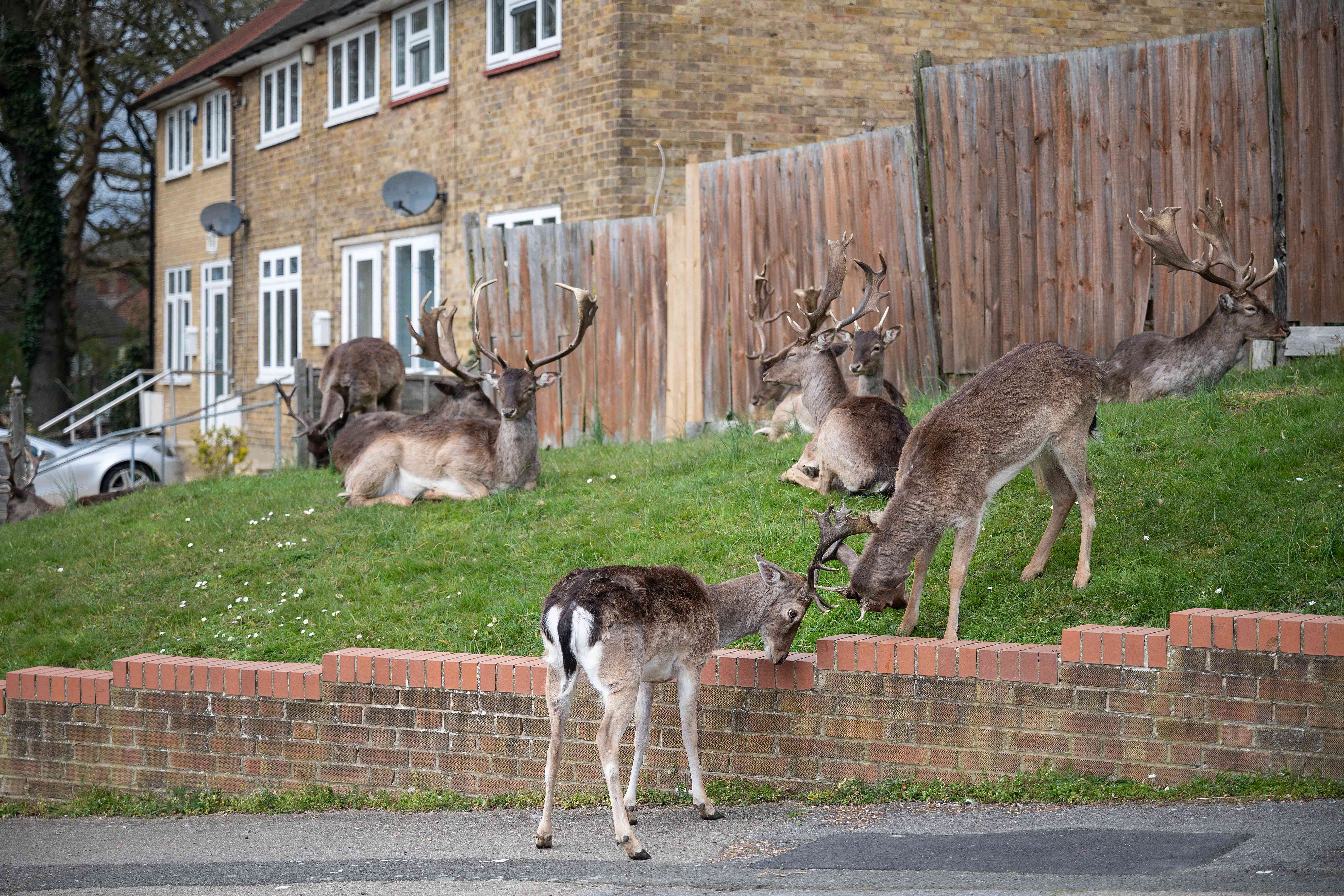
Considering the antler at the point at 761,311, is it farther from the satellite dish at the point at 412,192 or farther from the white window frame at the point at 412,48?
the white window frame at the point at 412,48

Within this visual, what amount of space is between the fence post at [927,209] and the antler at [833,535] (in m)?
5.44

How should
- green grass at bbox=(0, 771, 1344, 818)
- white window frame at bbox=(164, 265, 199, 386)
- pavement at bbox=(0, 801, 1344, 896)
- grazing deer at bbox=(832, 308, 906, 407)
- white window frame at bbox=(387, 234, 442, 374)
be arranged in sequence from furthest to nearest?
1. white window frame at bbox=(164, 265, 199, 386)
2. white window frame at bbox=(387, 234, 442, 374)
3. grazing deer at bbox=(832, 308, 906, 407)
4. green grass at bbox=(0, 771, 1344, 818)
5. pavement at bbox=(0, 801, 1344, 896)

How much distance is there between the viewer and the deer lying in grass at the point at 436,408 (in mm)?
12422

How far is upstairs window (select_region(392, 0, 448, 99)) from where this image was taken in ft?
69.3

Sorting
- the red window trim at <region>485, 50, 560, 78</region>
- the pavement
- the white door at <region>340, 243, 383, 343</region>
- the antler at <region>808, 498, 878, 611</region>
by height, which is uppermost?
the red window trim at <region>485, 50, 560, 78</region>

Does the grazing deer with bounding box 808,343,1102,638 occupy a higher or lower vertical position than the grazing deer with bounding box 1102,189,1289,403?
lower

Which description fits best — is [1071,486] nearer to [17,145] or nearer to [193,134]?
[193,134]

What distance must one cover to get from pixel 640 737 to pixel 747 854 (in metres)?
0.92

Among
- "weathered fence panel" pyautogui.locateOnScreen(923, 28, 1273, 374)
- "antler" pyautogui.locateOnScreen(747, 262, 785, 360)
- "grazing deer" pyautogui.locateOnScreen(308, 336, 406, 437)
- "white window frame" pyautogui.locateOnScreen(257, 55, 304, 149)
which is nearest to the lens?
"weathered fence panel" pyautogui.locateOnScreen(923, 28, 1273, 374)

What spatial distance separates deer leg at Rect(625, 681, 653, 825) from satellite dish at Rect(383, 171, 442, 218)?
15537 mm

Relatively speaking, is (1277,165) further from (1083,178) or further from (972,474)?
(972,474)

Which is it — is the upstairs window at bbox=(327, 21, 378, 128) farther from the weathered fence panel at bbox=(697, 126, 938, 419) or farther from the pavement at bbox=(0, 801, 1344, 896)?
the pavement at bbox=(0, 801, 1344, 896)

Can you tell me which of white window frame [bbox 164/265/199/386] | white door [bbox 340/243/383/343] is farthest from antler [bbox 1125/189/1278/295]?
white window frame [bbox 164/265/199/386]

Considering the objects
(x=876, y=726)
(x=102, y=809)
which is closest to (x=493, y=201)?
(x=102, y=809)
